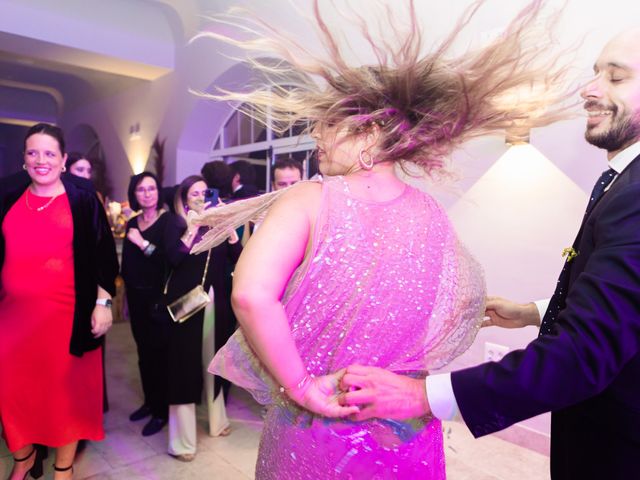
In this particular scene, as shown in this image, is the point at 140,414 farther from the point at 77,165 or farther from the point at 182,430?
the point at 77,165

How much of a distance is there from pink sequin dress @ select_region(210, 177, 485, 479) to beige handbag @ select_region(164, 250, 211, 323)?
1.32m

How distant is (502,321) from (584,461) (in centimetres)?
42

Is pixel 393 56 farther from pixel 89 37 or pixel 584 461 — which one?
pixel 89 37

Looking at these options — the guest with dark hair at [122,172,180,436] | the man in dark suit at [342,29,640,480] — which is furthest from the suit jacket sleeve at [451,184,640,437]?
the guest with dark hair at [122,172,180,436]

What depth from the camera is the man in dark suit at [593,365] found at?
0.75 meters

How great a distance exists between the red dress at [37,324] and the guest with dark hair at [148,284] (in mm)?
669

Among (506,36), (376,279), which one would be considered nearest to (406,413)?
(376,279)

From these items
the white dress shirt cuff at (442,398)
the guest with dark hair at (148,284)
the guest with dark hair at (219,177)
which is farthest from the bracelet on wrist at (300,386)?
the guest with dark hair at (219,177)

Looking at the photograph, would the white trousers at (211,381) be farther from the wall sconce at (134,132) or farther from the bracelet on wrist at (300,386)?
the wall sconce at (134,132)

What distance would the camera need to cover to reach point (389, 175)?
957 mm

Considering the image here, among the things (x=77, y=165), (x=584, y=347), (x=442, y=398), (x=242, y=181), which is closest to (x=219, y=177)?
(x=242, y=181)

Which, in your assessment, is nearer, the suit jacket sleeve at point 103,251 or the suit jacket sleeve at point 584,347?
the suit jacket sleeve at point 584,347

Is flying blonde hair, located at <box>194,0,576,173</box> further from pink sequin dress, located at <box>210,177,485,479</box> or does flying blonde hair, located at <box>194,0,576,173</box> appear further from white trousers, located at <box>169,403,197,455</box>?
white trousers, located at <box>169,403,197,455</box>

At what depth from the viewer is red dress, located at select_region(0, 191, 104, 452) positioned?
1.95 meters
